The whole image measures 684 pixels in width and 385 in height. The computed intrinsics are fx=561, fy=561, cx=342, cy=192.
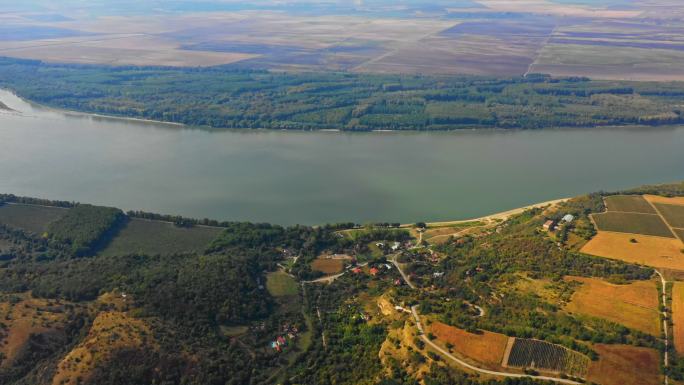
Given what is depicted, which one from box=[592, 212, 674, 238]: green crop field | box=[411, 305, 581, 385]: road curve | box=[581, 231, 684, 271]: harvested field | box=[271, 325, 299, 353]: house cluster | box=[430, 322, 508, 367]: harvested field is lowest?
box=[271, 325, 299, 353]: house cluster

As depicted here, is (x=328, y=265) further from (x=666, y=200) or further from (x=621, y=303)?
(x=666, y=200)

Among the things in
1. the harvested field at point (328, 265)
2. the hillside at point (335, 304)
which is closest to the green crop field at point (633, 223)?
the hillside at point (335, 304)

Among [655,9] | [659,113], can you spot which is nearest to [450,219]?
[659,113]

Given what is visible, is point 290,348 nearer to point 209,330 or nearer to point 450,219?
point 209,330

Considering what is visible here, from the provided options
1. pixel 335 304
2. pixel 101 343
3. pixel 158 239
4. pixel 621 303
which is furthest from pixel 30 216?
pixel 621 303

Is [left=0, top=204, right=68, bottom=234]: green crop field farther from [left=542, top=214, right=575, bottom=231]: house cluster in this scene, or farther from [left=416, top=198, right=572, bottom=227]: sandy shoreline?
[left=542, top=214, right=575, bottom=231]: house cluster

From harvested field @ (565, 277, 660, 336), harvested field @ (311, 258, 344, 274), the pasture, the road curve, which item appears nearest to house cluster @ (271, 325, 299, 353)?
the pasture
